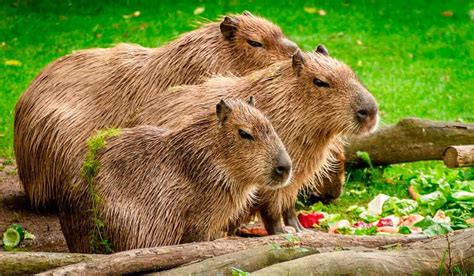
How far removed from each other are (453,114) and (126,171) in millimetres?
6435

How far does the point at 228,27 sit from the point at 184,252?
9.26ft

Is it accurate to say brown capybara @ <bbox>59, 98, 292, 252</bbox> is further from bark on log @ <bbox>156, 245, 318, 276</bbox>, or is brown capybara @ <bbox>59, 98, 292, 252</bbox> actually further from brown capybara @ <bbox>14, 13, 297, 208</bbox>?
brown capybara @ <bbox>14, 13, 297, 208</bbox>

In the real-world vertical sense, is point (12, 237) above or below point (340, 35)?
below

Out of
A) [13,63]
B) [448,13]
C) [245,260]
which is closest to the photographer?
[245,260]

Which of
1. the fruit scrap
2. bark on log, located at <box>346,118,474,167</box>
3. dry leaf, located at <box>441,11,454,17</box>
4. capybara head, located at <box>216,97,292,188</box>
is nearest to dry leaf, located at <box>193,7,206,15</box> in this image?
dry leaf, located at <box>441,11,454,17</box>

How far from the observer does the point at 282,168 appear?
573 cm

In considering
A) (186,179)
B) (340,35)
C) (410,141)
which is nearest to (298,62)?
(186,179)

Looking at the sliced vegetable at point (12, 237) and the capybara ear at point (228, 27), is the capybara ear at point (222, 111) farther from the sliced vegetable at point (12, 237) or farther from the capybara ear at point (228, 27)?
the sliced vegetable at point (12, 237)

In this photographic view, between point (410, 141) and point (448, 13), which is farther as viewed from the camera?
point (448, 13)

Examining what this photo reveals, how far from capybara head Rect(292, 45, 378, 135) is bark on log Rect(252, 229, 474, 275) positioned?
127cm

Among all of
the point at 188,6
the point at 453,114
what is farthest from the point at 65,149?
the point at 188,6

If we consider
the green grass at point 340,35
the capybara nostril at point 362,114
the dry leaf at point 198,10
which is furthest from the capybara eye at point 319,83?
the dry leaf at point 198,10

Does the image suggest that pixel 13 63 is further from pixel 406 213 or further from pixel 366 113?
pixel 366 113

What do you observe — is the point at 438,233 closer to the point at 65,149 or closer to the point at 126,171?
the point at 126,171
